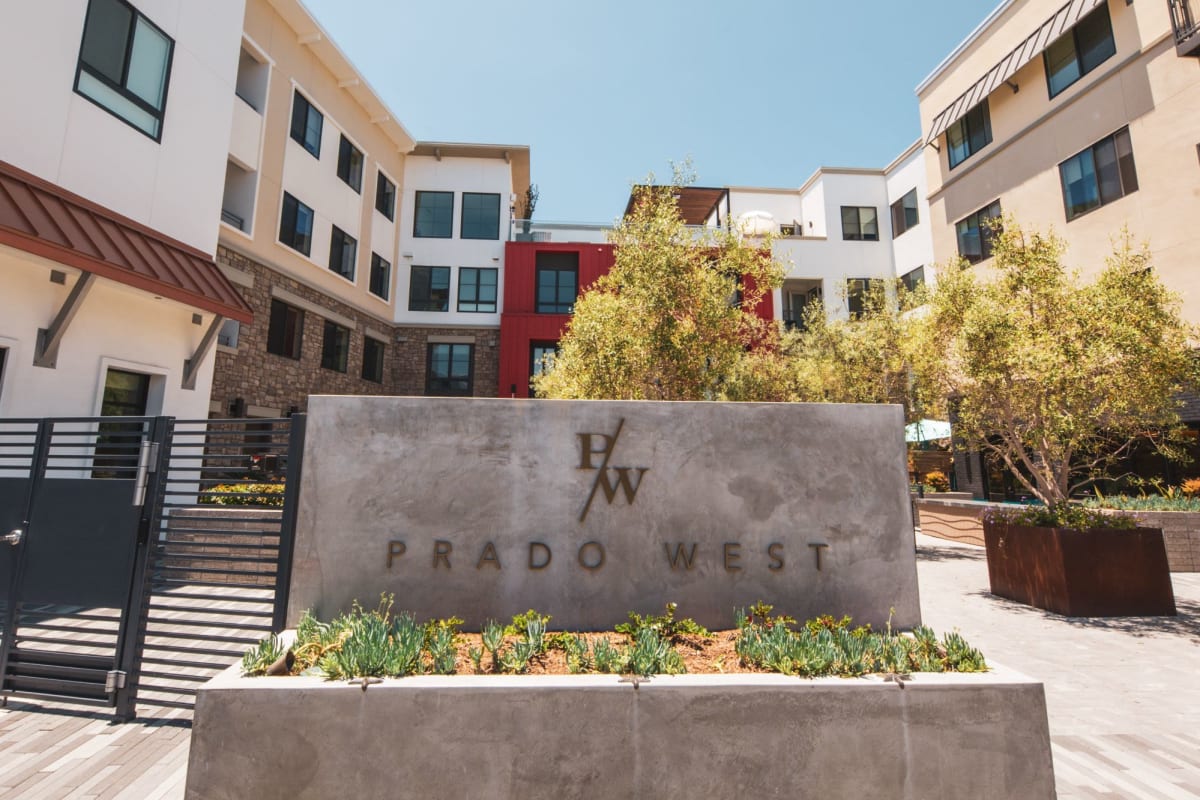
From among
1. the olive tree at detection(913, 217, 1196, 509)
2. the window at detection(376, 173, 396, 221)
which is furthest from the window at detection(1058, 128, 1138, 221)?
the window at detection(376, 173, 396, 221)

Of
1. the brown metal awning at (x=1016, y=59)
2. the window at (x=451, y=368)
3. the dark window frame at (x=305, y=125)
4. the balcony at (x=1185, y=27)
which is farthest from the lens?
the window at (x=451, y=368)

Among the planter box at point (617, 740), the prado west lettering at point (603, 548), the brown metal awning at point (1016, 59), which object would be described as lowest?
the planter box at point (617, 740)

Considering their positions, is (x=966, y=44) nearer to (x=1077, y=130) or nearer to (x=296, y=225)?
(x=1077, y=130)

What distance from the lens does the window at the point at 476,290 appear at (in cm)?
2430

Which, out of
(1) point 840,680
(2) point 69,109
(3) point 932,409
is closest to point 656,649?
(1) point 840,680

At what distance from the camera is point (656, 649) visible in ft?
12.5

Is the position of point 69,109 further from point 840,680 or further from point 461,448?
point 840,680

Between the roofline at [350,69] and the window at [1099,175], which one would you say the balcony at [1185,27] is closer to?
the window at [1099,175]

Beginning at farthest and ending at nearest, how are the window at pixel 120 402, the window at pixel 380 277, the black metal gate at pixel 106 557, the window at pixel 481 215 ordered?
the window at pixel 481 215, the window at pixel 380 277, the window at pixel 120 402, the black metal gate at pixel 106 557

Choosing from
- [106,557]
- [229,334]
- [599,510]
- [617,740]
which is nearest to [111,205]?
[229,334]

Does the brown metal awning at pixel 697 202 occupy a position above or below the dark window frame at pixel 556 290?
above

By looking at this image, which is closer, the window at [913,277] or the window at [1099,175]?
the window at [1099,175]

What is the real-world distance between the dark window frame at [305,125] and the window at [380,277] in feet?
15.2

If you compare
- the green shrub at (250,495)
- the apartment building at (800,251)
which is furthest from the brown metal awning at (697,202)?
the green shrub at (250,495)
